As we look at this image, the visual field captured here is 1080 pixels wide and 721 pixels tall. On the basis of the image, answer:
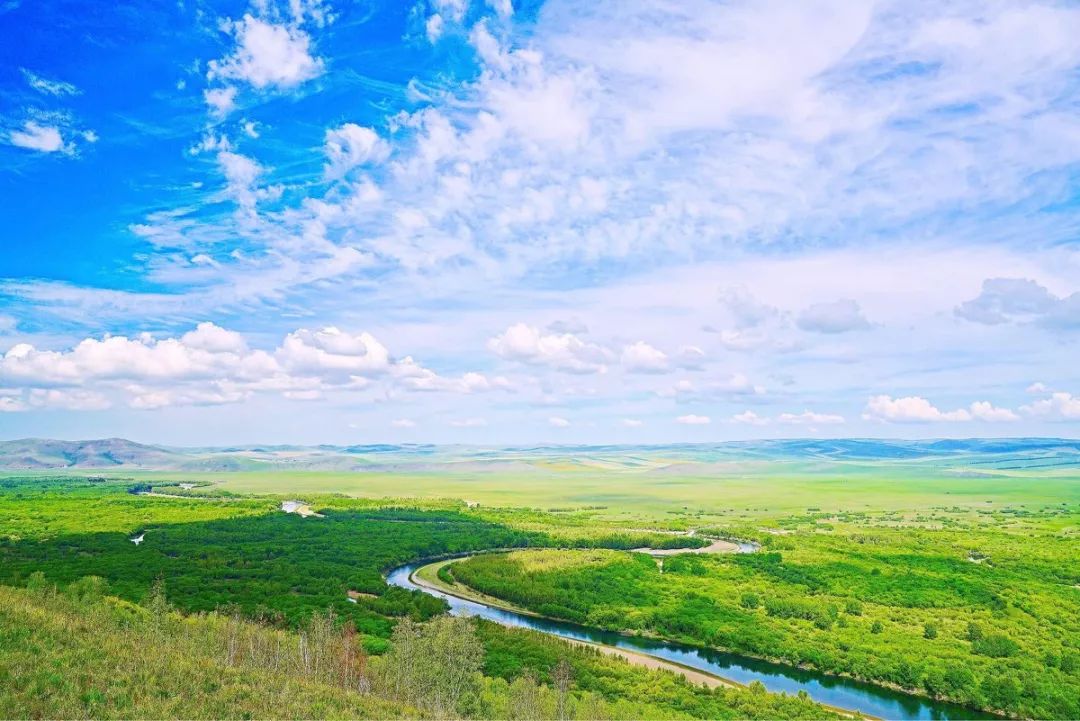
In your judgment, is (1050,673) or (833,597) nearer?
(1050,673)

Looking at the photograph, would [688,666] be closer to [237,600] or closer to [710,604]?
[710,604]

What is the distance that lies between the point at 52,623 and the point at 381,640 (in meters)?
19.4

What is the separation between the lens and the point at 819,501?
16988 centimetres

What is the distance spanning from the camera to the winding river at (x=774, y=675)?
119 ft

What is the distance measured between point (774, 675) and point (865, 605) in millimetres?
16353

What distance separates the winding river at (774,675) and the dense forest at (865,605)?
0.87 m

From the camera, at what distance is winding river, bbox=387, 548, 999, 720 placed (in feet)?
119

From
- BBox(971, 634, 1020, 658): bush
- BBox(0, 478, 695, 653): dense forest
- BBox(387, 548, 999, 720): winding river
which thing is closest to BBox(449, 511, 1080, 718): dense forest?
BBox(971, 634, 1020, 658): bush

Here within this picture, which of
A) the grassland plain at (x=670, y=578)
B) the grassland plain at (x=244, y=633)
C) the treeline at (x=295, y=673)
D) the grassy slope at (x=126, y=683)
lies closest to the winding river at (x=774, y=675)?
the grassland plain at (x=670, y=578)

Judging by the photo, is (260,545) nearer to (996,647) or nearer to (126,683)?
(126,683)

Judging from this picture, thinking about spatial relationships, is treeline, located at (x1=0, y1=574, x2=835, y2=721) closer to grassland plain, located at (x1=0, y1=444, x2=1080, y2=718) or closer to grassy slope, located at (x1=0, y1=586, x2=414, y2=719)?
grassy slope, located at (x1=0, y1=586, x2=414, y2=719)

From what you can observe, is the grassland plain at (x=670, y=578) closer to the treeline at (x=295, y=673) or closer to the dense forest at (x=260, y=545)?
the dense forest at (x=260, y=545)

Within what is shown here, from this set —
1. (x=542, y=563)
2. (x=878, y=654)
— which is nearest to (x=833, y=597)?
(x=878, y=654)

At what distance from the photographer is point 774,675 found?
1625 inches
